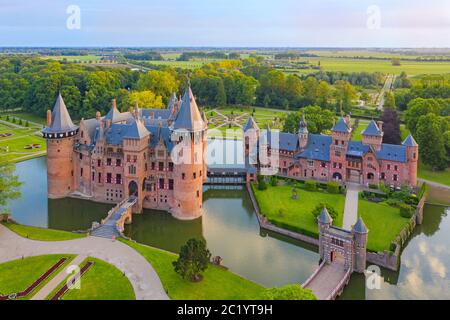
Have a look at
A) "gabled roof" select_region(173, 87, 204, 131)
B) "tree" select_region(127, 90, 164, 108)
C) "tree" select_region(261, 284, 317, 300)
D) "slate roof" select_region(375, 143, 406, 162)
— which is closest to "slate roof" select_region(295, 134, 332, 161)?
"slate roof" select_region(375, 143, 406, 162)

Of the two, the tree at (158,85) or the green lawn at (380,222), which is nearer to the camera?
the green lawn at (380,222)

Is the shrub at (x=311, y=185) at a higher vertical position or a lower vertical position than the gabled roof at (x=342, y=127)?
lower

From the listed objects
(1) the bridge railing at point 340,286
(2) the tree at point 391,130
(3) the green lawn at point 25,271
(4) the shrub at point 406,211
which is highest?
(2) the tree at point 391,130

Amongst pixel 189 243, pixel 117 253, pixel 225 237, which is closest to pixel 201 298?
pixel 189 243

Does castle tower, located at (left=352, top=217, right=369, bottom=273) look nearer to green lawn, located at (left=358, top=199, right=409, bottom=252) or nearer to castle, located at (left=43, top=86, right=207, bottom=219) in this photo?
green lawn, located at (left=358, top=199, right=409, bottom=252)

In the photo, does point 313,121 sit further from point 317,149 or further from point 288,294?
point 288,294

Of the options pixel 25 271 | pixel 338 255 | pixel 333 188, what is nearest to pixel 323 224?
pixel 338 255

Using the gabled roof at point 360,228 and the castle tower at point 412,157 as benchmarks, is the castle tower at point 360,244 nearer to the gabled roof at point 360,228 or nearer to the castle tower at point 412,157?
the gabled roof at point 360,228

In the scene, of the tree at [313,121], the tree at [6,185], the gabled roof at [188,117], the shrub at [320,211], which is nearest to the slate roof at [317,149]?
the tree at [313,121]
